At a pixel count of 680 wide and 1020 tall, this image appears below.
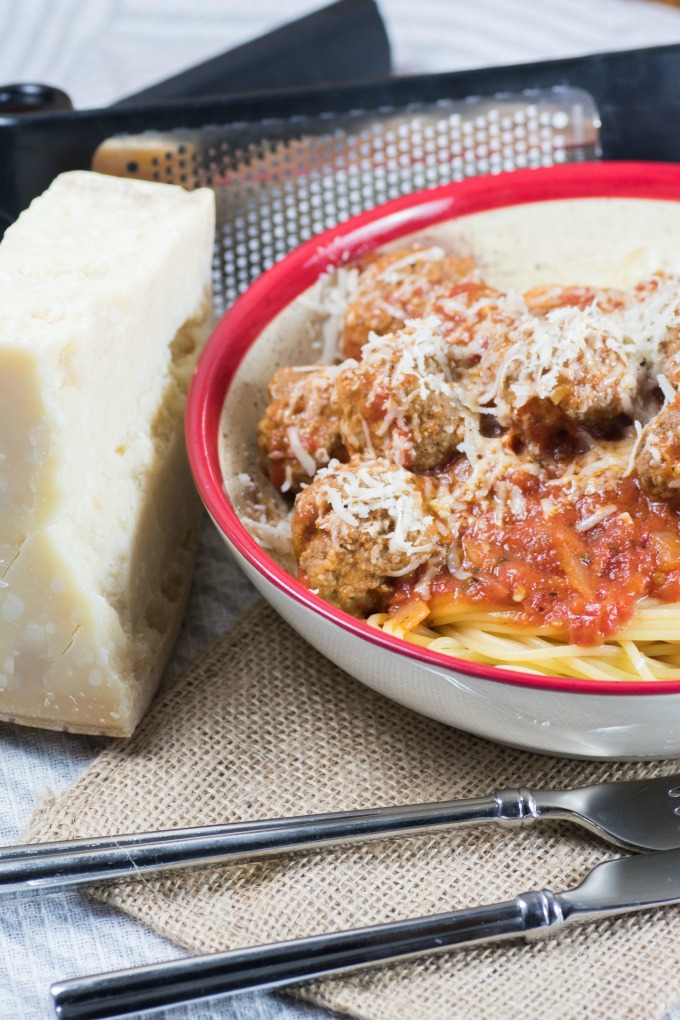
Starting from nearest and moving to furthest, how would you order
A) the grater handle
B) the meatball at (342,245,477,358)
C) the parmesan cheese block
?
the parmesan cheese block < the meatball at (342,245,477,358) < the grater handle

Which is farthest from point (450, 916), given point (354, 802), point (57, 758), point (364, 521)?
point (57, 758)

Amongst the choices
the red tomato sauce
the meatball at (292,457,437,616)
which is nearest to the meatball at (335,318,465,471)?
the meatball at (292,457,437,616)

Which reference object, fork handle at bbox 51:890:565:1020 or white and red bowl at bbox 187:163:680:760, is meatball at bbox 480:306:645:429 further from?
fork handle at bbox 51:890:565:1020

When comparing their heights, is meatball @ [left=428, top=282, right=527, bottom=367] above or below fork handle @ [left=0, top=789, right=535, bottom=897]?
above

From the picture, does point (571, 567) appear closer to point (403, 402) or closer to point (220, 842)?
Result: point (403, 402)

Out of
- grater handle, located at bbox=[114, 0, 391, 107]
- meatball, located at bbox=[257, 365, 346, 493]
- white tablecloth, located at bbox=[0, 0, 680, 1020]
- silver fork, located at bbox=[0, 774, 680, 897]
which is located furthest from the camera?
white tablecloth, located at bbox=[0, 0, 680, 1020]

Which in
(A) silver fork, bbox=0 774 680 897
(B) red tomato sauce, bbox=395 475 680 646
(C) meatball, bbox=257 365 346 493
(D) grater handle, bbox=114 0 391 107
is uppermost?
(D) grater handle, bbox=114 0 391 107
